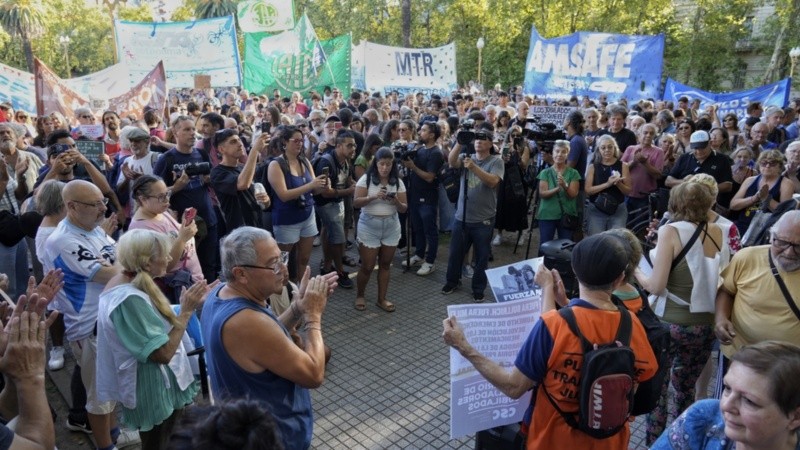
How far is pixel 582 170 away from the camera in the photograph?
662cm

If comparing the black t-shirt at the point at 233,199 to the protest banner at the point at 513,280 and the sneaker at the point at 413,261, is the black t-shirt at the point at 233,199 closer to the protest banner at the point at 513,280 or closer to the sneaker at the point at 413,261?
the sneaker at the point at 413,261

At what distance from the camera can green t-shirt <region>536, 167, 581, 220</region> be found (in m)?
5.95

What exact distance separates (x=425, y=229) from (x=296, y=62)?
9643mm

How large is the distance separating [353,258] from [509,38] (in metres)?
24.7

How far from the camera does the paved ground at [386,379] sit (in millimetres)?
3600

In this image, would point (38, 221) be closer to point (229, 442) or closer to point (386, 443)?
point (386, 443)

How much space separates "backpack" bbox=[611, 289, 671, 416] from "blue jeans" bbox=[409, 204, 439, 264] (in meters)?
4.22

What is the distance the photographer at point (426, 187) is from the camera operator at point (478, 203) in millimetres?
534

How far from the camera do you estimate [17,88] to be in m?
9.39

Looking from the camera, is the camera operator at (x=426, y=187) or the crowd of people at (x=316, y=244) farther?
the camera operator at (x=426, y=187)

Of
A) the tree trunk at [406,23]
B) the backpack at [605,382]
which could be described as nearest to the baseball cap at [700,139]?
the backpack at [605,382]

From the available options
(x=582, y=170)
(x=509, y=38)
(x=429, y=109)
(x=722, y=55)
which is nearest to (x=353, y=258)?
(x=582, y=170)

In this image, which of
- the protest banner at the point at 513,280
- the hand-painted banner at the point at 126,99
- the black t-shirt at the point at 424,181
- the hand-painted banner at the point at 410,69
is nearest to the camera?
the protest banner at the point at 513,280

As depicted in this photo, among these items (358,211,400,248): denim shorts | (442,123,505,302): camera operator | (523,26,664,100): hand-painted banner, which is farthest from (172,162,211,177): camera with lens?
(523,26,664,100): hand-painted banner
